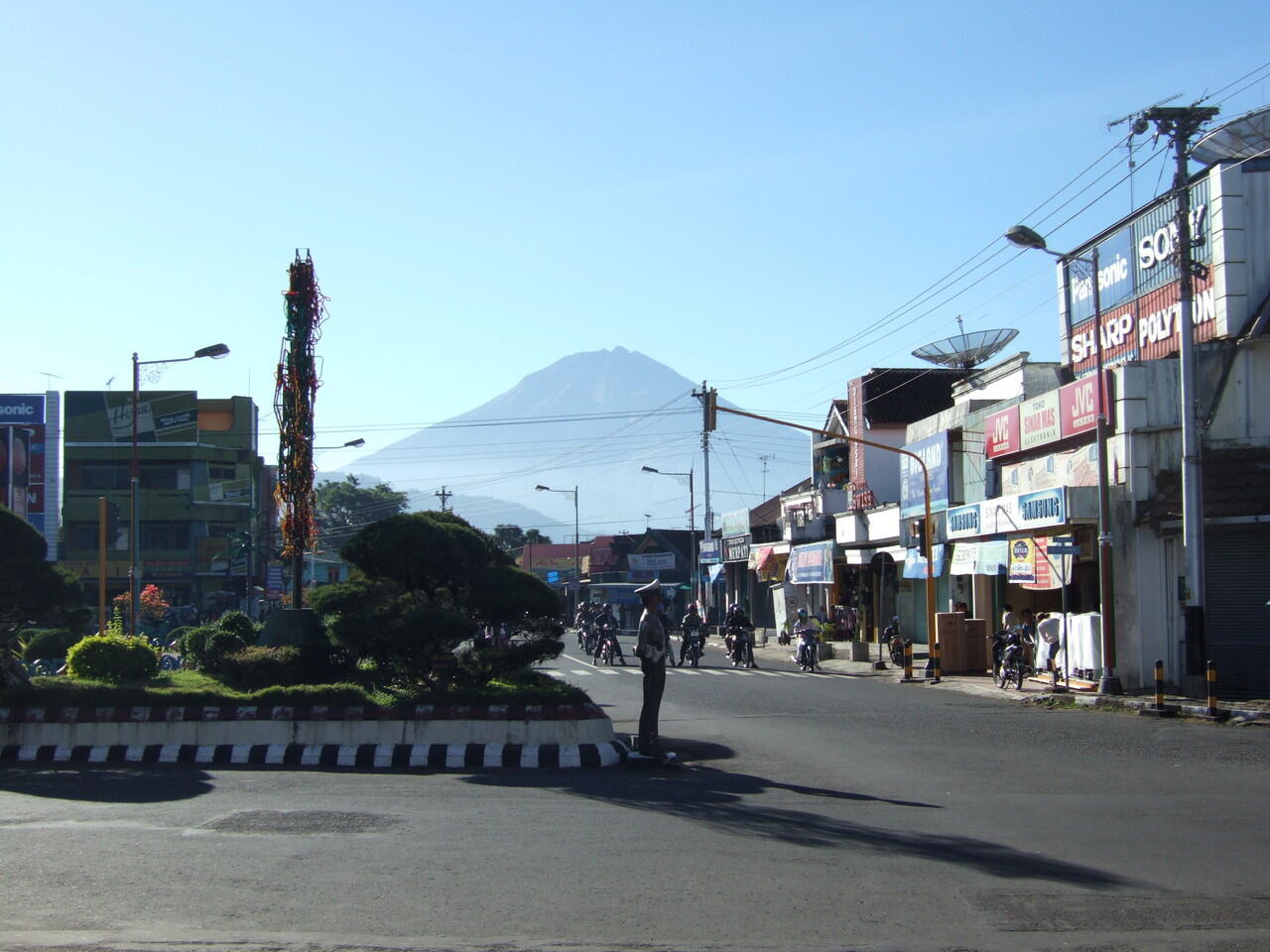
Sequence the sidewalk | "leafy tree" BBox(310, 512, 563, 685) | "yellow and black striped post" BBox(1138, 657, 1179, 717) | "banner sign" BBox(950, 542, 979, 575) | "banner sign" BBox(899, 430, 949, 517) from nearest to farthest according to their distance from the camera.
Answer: "leafy tree" BBox(310, 512, 563, 685) → the sidewalk → "yellow and black striped post" BBox(1138, 657, 1179, 717) → "banner sign" BBox(950, 542, 979, 575) → "banner sign" BBox(899, 430, 949, 517)

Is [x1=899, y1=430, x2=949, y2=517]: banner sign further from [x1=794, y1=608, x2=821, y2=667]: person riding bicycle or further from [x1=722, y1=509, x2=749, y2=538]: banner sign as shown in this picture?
[x1=722, y1=509, x2=749, y2=538]: banner sign

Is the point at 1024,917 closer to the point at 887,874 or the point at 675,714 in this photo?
the point at 887,874

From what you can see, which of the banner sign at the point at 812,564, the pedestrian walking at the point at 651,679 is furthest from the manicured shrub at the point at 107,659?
the banner sign at the point at 812,564

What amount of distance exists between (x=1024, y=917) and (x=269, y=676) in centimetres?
999

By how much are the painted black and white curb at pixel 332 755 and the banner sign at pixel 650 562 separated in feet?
221

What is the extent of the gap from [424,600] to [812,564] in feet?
108

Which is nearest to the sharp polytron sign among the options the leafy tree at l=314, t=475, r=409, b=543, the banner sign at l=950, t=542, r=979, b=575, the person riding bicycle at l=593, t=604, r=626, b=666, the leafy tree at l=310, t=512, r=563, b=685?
the banner sign at l=950, t=542, r=979, b=575

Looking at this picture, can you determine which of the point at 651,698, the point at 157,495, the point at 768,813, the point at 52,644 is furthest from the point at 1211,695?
the point at 157,495

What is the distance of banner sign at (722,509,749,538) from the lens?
60.5 metres

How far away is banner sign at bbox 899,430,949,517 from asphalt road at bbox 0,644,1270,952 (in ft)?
63.1

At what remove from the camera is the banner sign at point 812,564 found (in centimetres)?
4378

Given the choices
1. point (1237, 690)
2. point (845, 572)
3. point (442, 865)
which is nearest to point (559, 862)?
point (442, 865)

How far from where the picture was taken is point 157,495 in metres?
61.4

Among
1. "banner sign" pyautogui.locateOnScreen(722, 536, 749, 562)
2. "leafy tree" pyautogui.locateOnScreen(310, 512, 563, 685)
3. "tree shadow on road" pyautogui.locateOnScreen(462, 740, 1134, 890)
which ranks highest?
"banner sign" pyautogui.locateOnScreen(722, 536, 749, 562)
